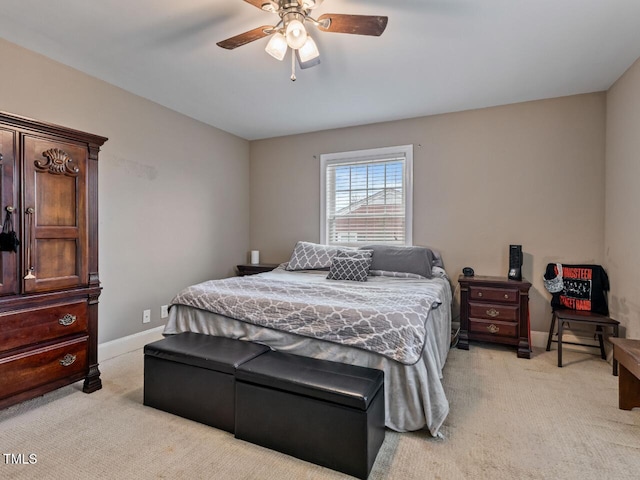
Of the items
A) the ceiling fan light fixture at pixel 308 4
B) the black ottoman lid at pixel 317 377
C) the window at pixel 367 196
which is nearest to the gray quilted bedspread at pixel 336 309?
the black ottoman lid at pixel 317 377

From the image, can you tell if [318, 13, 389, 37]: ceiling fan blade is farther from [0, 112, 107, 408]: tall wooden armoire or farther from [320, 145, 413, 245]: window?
[320, 145, 413, 245]: window

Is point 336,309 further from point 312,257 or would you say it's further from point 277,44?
point 312,257

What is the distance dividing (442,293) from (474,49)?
6.47 feet

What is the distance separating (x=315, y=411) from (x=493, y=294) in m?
2.36

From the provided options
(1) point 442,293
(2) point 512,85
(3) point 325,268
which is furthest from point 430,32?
(3) point 325,268

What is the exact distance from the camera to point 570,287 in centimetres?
325

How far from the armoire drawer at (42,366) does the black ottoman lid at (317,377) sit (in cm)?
135

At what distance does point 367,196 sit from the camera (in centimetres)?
430

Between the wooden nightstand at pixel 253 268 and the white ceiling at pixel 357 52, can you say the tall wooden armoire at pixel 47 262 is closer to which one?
the white ceiling at pixel 357 52

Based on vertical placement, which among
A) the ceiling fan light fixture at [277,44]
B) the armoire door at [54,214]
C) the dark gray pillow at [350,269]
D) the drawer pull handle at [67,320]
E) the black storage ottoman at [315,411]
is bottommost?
Answer: the black storage ottoman at [315,411]

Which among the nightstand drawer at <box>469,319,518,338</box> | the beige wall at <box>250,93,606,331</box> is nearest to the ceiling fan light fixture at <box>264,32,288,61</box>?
the beige wall at <box>250,93,606,331</box>

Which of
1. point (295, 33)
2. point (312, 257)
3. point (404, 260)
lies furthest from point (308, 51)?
point (312, 257)

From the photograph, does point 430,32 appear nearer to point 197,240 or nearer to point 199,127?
point 199,127

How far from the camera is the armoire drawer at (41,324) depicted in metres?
2.00
